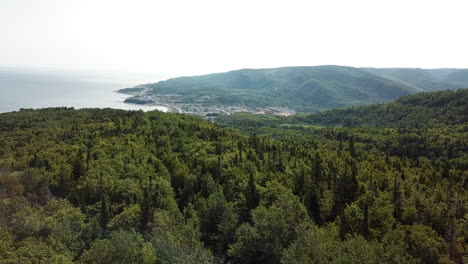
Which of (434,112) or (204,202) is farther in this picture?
(434,112)

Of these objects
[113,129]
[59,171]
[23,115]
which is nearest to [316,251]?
[59,171]

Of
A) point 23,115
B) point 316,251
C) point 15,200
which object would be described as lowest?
point 316,251

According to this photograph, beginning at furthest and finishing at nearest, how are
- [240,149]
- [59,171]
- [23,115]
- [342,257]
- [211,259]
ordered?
[23,115] < [240,149] < [59,171] < [211,259] < [342,257]

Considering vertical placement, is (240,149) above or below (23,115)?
below

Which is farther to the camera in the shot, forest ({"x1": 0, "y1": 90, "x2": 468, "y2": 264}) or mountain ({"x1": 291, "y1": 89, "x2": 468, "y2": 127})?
mountain ({"x1": 291, "y1": 89, "x2": 468, "y2": 127})

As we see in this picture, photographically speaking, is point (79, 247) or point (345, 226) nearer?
point (79, 247)

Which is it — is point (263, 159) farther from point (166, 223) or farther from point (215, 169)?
point (166, 223)

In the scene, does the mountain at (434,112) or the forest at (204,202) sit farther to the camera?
the mountain at (434,112)

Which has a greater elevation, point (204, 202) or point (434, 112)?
point (204, 202)
